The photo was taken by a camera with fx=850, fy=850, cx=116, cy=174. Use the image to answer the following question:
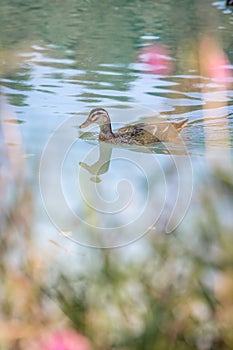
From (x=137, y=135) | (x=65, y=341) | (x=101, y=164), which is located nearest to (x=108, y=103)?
(x=137, y=135)

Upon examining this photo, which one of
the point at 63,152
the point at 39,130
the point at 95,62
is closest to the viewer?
the point at 63,152

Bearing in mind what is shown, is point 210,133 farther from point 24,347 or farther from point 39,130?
point 24,347

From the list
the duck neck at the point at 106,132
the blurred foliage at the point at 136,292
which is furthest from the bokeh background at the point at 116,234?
the duck neck at the point at 106,132

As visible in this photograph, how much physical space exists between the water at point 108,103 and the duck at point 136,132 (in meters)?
0.09

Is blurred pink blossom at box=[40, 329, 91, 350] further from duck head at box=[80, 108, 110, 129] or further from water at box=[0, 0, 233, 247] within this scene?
duck head at box=[80, 108, 110, 129]

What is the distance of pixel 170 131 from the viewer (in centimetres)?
620

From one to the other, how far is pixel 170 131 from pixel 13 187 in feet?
14.6

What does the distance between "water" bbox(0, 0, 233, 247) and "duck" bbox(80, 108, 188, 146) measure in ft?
0.29

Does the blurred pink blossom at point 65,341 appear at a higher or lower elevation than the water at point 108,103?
higher

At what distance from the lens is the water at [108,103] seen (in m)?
2.38

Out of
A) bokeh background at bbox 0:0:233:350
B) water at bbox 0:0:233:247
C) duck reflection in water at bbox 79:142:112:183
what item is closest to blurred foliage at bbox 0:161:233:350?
bokeh background at bbox 0:0:233:350

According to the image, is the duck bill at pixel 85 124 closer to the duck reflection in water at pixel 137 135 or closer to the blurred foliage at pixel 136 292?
the duck reflection in water at pixel 137 135

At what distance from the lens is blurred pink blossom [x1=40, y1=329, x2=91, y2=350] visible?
4.66 ft

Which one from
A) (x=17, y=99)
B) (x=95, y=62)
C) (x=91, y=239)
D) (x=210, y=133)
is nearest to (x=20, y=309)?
(x=91, y=239)
